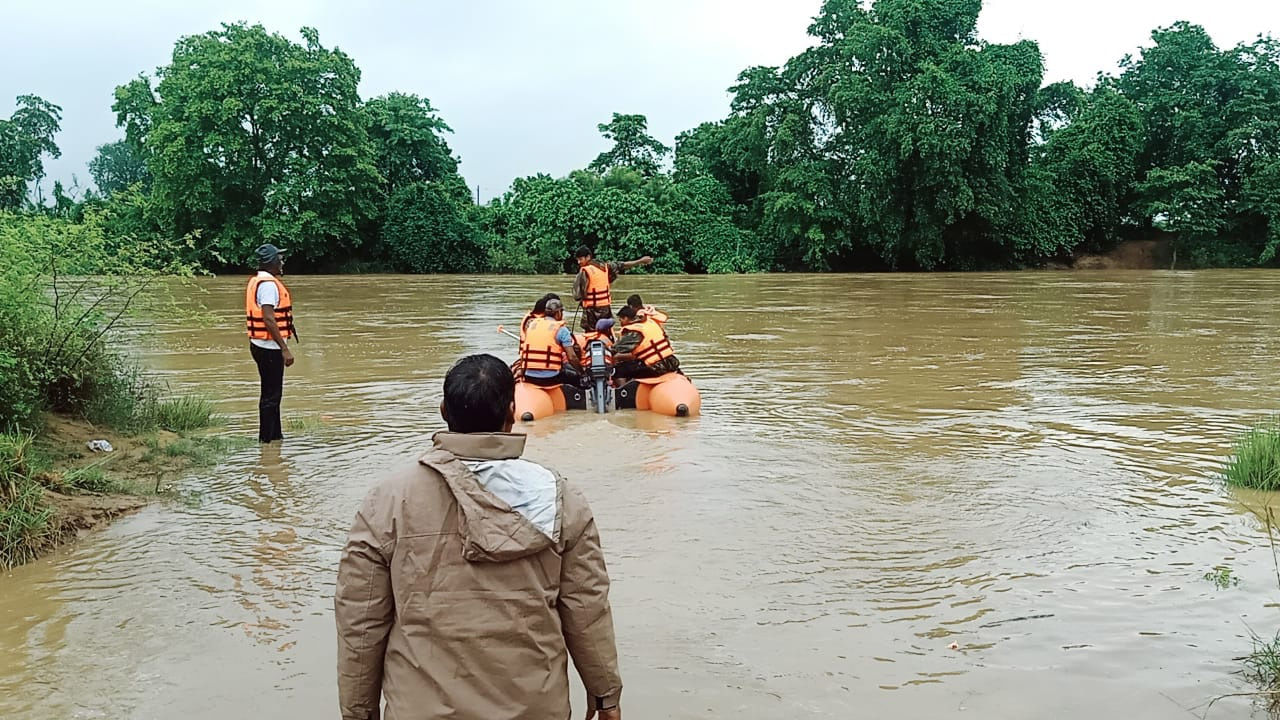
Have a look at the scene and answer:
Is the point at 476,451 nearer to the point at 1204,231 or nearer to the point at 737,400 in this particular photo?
the point at 737,400

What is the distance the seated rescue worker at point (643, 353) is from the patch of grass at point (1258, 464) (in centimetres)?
538

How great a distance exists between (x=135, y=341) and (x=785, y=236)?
3164cm

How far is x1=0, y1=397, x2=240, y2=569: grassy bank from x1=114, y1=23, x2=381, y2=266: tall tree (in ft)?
124

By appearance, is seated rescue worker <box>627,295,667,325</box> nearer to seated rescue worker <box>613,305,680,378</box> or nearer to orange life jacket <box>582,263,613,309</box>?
seated rescue worker <box>613,305,680,378</box>

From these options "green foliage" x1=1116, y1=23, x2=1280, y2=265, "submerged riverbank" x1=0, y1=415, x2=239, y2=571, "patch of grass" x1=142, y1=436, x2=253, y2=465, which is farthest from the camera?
"green foliage" x1=1116, y1=23, x2=1280, y2=265

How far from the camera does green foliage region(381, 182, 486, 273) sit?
48.8m

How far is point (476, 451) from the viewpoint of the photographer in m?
2.64

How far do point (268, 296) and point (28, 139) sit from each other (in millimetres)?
60219

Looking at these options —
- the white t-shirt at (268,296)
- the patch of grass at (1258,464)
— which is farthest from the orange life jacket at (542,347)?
A: the patch of grass at (1258,464)

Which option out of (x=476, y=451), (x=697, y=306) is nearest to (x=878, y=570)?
(x=476, y=451)

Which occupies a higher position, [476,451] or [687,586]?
[476,451]

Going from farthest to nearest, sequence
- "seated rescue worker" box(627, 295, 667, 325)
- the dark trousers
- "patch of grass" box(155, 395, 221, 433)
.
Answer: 1. "seated rescue worker" box(627, 295, 667, 325)
2. "patch of grass" box(155, 395, 221, 433)
3. the dark trousers

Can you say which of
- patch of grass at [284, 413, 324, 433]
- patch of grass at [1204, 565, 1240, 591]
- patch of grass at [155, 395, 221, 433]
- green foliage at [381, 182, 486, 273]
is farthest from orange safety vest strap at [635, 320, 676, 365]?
green foliage at [381, 182, 486, 273]

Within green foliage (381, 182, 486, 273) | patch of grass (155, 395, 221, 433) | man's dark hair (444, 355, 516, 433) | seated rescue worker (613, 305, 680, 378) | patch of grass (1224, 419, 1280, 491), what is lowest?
patch of grass (1224, 419, 1280, 491)
